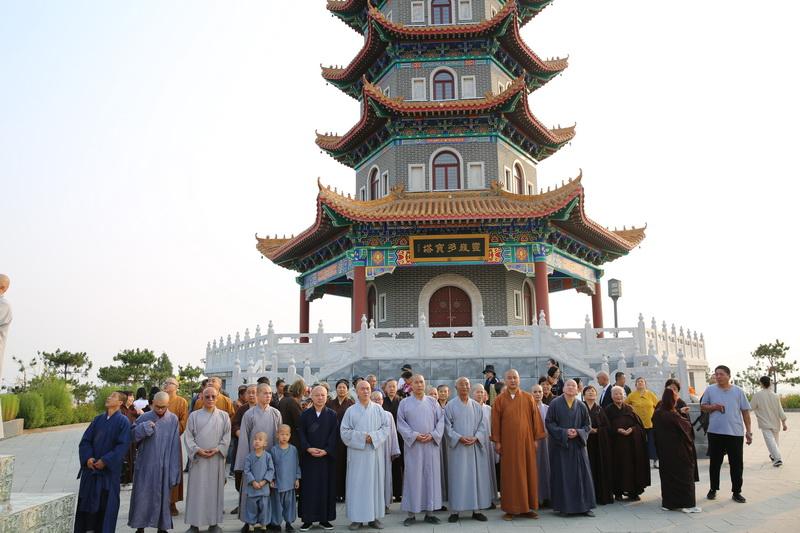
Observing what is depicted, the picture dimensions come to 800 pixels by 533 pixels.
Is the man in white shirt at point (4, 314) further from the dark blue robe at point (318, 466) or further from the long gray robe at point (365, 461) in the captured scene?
the long gray robe at point (365, 461)

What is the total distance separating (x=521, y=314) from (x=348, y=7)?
41.8ft

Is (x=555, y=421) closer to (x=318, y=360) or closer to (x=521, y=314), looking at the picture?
(x=318, y=360)

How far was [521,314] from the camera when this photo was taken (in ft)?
66.9

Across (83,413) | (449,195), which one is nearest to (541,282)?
(449,195)

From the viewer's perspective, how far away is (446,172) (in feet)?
67.5

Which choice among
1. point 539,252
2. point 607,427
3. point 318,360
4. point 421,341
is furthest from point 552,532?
point 539,252

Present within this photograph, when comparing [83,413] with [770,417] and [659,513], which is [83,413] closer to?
[659,513]

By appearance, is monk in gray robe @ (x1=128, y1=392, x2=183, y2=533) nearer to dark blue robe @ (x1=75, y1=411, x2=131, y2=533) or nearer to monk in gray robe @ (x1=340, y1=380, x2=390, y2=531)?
dark blue robe @ (x1=75, y1=411, x2=131, y2=533)

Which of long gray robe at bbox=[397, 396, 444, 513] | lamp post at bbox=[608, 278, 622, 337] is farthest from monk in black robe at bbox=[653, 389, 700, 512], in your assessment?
lamp post at bbox=[608, 278, 622, 337]

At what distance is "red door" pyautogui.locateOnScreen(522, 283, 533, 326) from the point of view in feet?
68.6

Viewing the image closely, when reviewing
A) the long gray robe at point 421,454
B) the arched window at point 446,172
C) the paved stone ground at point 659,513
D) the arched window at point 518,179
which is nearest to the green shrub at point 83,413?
the paved stone ground at point 659,513

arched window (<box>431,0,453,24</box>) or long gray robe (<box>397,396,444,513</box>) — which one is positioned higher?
arched window (<box>431,0,453,24</box>)

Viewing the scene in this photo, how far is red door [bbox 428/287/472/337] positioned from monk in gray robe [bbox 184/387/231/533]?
42.3 feet

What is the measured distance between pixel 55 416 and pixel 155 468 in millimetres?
16642
